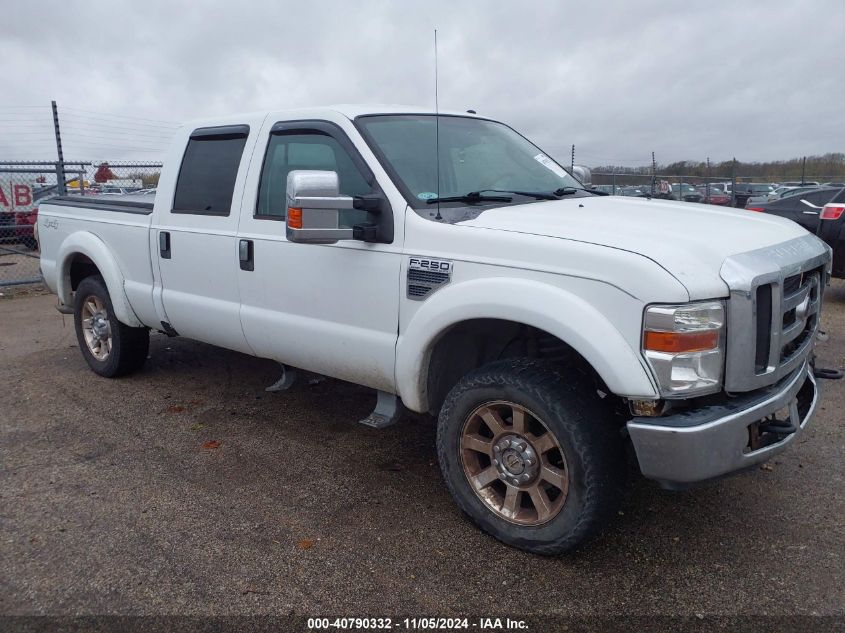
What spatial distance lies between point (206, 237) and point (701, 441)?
321 cm

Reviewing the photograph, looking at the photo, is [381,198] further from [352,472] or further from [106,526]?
[106,526]

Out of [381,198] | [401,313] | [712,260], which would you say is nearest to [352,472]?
[401,313]

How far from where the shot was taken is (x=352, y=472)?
4.18 m

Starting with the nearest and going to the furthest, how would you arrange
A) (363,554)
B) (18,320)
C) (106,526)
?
1. (363,554)
2. (106,526)
3. (18,320)

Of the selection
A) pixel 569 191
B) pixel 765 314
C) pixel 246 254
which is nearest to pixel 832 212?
pixel 569 191

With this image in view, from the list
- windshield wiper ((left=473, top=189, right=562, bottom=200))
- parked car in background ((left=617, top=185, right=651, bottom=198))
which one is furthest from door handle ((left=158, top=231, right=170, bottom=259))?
parked car in background ((left=617, top=185, right=651, bottom=198))

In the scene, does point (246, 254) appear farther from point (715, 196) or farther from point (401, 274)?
point (715, 196)

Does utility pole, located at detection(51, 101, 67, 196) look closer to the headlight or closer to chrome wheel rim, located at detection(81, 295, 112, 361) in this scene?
chrome wheel rim, located at detection(81, 295, 112, 361)

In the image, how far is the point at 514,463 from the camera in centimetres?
325

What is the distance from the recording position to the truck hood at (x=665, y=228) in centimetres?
278

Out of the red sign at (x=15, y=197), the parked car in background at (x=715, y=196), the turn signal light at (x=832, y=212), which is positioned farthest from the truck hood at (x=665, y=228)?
the parked car in background at (x=715, y=196)

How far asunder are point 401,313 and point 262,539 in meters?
1.25

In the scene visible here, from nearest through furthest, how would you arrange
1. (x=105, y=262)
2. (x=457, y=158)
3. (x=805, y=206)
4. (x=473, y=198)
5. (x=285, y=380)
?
1. (x=473, y=198)
2. (x=457, y=158)
3. (x=285, y=380)
4. (x=105, y=262)
5. (x=805, y=206)

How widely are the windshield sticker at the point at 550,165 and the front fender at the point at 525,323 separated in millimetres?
1640
